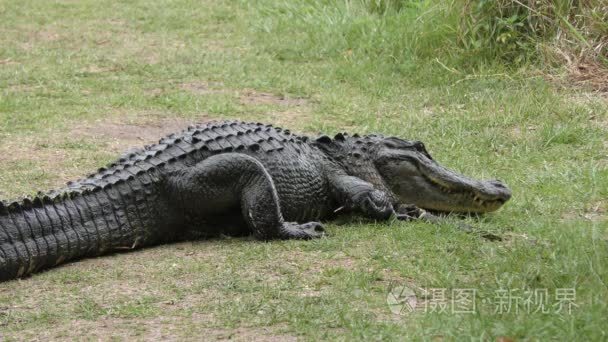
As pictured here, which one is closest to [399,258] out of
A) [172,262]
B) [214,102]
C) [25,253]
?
[172,262]

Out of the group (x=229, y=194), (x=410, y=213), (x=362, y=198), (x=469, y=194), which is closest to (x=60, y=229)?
(x=229, y=194)

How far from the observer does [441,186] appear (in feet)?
20.3

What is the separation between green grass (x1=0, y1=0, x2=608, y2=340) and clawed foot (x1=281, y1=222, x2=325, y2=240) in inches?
4.4

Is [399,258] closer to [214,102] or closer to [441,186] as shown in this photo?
[441,186]

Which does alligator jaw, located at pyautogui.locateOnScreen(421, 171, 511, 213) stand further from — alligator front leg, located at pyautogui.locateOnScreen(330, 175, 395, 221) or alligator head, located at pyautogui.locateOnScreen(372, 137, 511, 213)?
alligator front leg, located at pyautogui.locateOnScreen(330, 175, 395, 221)

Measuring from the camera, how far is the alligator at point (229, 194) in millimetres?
5082

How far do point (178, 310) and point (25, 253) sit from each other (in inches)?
37.5

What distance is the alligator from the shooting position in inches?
200

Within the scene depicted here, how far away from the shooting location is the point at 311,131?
823cm

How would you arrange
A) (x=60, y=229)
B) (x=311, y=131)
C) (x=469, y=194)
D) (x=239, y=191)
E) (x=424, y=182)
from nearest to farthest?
(x=60, y=229)
(x=239, y=191)
(x=469, y=194)
(x=424, y=182)
(x=311, y=131)

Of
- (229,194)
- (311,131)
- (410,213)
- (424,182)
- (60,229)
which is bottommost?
(311,131)

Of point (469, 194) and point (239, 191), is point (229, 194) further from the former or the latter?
point (469, 194)

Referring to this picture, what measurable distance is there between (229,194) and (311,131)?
2.69 m

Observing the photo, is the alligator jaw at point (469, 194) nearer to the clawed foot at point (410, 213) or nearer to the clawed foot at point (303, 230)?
the clawed foot at point (410, 213)
